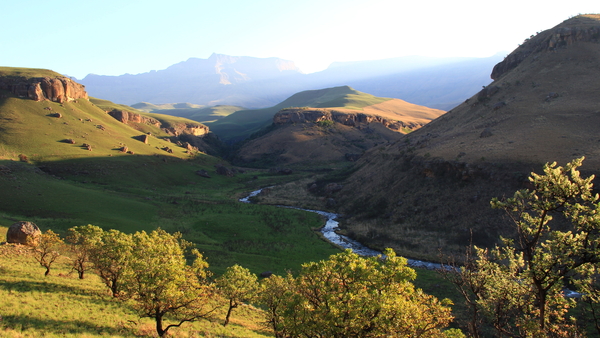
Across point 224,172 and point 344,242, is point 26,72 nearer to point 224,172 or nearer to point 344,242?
point 224,172

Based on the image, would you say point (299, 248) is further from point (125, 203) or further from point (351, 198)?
point (125, 203)

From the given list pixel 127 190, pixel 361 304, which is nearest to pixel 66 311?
pixel 361 304

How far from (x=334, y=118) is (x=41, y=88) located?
433 ft

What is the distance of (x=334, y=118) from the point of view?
186 metres

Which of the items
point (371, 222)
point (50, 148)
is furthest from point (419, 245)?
point (50, 148)

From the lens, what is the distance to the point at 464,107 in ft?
319

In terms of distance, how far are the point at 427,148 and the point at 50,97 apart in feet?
416

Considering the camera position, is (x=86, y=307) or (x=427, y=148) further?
(x=427, y=148)

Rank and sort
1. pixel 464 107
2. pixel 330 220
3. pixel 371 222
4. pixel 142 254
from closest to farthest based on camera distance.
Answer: pixel 142 254, pixel 371 222, pixel 330 220, pixel 464 107

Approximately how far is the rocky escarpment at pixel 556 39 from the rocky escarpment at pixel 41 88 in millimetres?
155230

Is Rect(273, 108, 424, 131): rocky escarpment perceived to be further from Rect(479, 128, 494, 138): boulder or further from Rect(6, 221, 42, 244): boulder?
Rect(6, 221, 42, 244): boulder

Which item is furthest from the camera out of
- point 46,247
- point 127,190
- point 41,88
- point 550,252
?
point 41,88

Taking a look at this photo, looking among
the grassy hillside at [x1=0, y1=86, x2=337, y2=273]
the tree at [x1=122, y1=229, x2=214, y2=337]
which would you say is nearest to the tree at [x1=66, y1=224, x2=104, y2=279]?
the tree at [x1=122, y1=229, x2=214, y2=337]

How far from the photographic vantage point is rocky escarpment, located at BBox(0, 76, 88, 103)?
107375mm
